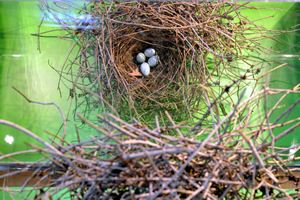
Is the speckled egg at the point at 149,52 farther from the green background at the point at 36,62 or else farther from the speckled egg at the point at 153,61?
the green background at the point at 36,62

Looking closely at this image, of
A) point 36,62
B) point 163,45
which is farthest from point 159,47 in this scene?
point 36,62

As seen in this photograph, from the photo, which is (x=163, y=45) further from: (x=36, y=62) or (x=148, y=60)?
(x=36, y=62)

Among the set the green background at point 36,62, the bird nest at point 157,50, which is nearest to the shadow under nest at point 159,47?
the bird nest at point 157,50

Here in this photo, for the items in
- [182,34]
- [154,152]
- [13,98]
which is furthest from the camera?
[13,98]

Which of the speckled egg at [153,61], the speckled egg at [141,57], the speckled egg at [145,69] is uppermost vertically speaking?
the speckled egg at [141,57]

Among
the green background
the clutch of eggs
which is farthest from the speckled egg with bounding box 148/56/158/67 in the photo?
the green background

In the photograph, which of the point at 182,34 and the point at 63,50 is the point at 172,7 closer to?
the point at 182,34

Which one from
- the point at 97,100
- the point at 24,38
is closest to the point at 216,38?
the point at 97,100

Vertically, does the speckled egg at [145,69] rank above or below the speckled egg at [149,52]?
below
